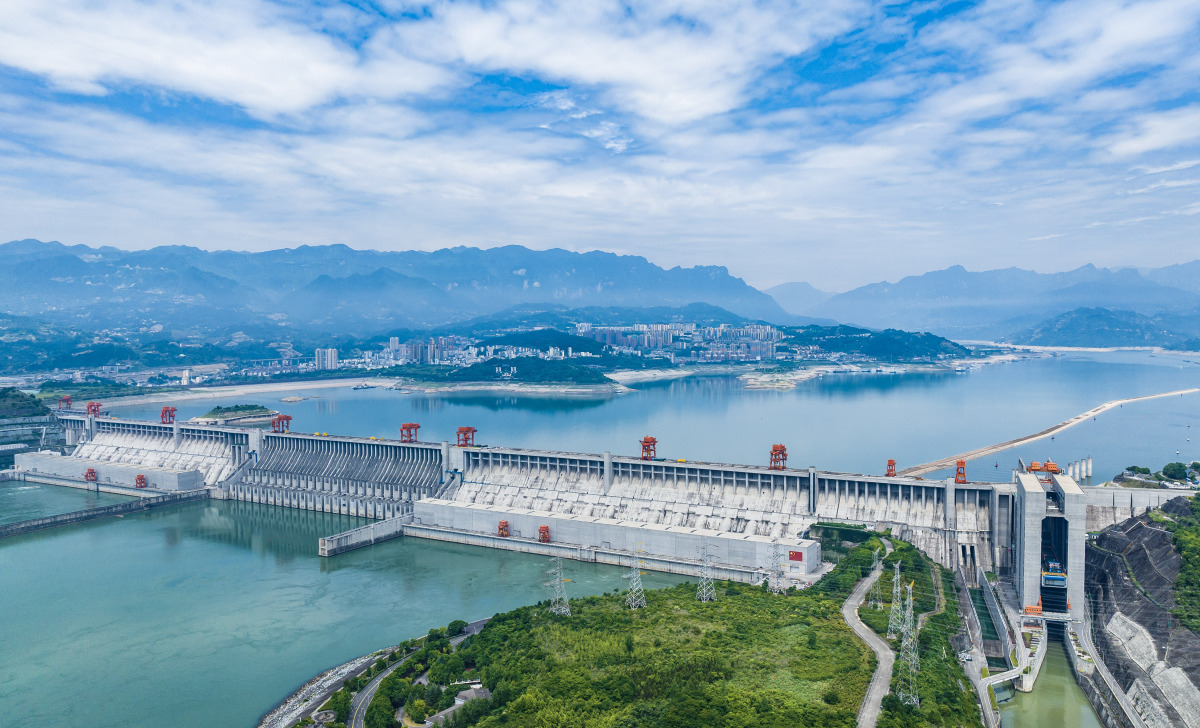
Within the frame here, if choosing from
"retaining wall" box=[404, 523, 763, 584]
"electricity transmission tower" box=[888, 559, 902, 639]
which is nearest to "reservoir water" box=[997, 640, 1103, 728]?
"electricity transmission tower" box=[888, 559, 902, 639]

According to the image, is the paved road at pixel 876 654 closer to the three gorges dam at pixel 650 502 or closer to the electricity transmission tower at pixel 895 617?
the electricity transmission tower at pixel 895 617

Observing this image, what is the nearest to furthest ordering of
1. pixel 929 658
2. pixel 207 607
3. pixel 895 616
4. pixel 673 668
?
pixel 673 668, pixel 929 658, pixel 895 616, pixel 207 607

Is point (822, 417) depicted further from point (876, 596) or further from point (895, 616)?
point (895, 616)

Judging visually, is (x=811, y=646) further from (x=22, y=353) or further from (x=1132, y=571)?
(x=22, y=353)

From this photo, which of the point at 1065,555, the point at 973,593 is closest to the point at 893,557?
the point at 973,593

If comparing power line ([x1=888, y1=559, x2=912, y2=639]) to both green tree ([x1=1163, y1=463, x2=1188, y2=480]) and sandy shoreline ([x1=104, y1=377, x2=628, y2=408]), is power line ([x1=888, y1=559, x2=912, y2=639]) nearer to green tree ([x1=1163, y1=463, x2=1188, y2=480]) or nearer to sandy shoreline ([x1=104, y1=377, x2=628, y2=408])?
green tree ([x1=1163, y1=463, x2=1188, y2=480])

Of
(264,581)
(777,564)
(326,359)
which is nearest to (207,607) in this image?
(264,581)

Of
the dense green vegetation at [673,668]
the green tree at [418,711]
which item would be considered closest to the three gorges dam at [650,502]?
the dense green vegetation at [673,668]
